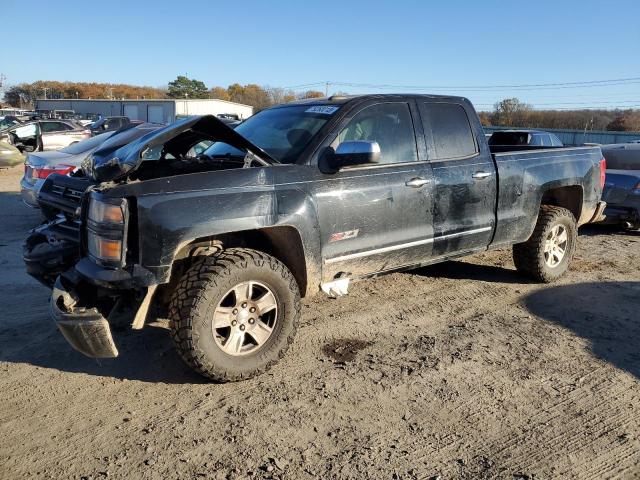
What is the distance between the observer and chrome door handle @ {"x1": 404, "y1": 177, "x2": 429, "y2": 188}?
4.37 metres

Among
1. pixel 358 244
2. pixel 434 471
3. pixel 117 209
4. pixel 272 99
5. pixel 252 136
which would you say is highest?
pixel 272 99

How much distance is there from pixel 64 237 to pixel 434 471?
9.95 feet

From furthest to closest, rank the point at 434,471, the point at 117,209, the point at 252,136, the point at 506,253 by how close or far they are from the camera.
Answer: the point at 506,253 → the point at 252,136 → the point at 117,209 → the point at 434,471

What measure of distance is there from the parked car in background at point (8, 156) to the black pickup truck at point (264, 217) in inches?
477

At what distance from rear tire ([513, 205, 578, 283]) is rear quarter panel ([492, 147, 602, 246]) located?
0.20m

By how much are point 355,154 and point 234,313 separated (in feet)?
4.66

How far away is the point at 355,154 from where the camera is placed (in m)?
3.79

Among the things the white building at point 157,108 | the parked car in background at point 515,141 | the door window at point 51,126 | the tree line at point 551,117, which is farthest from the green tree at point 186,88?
the parked car in background at point 515,141

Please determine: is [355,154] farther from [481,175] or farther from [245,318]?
[481,175]

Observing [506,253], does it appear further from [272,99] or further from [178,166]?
[272,99]

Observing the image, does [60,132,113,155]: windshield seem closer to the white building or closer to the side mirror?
the side mirror

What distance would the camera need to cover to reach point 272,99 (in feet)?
297

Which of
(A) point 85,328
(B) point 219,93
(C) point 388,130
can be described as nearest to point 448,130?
(C) point 388,130

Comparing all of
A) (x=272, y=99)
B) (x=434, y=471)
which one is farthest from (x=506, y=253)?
(x=272, y=99)
